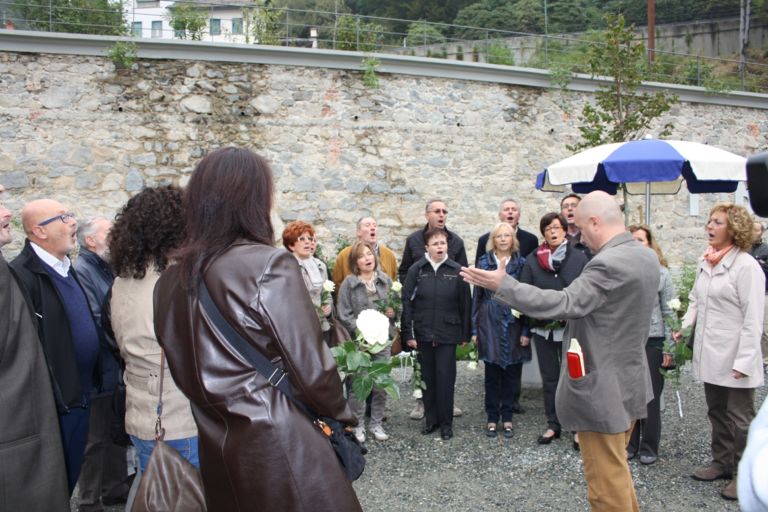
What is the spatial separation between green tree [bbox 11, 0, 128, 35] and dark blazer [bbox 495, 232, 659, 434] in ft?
29.4

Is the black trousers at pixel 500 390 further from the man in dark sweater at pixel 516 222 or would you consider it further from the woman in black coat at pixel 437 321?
the man in dark sweater at pixel 516 222

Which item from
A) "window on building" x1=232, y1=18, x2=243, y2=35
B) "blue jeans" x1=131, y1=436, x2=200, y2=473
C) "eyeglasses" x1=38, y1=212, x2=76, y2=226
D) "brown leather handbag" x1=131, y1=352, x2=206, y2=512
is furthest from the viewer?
"window on building" x1=232, y1=18, x2=243, y2=35

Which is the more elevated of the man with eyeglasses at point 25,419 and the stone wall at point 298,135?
the stone wall at point 298,135

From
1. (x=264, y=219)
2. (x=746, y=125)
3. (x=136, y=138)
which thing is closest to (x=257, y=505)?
(x=264, y=219)

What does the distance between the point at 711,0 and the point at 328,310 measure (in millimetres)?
27384

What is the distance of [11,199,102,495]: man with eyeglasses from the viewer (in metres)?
3.48

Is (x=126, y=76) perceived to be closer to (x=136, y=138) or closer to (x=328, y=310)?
(x=136, y=138)

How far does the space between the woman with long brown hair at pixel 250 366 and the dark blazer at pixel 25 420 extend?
0.87 metres

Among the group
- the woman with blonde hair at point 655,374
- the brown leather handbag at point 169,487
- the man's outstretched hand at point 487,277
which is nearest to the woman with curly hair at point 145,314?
the brown leather handbag at point 169,487

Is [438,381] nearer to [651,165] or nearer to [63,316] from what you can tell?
[651,165]

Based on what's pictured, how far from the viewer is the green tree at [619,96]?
11.2 m

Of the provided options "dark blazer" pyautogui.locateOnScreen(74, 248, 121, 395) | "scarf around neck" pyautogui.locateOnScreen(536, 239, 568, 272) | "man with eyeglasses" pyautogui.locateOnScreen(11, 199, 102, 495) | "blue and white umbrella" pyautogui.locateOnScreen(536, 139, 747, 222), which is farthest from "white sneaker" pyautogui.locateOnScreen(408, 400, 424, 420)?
"man with eyeglasses" pyautogui.locateOnScreen(11, 199, 102, 495)

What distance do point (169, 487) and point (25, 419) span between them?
66 cm

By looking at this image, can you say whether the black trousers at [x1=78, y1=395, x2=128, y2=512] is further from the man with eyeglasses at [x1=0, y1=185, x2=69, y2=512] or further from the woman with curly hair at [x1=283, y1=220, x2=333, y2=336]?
the woman with curly hair at [x1=283, y1=220, x2=333, y2=336]
